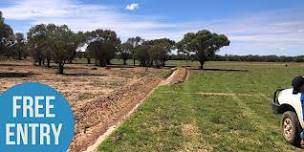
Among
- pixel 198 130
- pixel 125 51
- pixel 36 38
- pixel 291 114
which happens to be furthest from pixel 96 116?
pixel 125 51

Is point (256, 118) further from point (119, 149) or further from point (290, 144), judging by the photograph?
point (119, 149)

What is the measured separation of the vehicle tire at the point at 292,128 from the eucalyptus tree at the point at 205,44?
76.0 metres

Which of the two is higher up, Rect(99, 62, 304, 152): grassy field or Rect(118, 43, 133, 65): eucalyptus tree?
Rect(118, 43, 133, 65): eucalyptus tree

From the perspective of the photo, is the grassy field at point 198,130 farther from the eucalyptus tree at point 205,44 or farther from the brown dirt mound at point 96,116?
the eucalyptus tree at point 205,44

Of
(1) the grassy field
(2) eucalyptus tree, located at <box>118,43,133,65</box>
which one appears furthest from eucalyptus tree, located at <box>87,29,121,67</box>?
(1) the grassy field

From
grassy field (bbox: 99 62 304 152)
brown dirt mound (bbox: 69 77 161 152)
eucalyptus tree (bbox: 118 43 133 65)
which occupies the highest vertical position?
eucalyptus tree (bbox: 118 43 133 65)

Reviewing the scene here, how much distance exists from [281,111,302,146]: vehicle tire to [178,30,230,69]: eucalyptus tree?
76.0 meters

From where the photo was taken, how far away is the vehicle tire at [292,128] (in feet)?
35.1

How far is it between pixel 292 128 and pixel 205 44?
77.7 metres

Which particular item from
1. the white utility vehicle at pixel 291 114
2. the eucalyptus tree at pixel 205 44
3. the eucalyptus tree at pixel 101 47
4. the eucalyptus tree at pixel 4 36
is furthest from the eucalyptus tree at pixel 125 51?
the white utility vehicle at pixel 291 114

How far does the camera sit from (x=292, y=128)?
1083cm

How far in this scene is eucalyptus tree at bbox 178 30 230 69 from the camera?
87938mm

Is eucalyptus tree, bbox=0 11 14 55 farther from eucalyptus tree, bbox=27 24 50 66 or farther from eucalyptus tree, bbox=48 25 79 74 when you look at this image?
eucalyptus tree, bbox=27 24 50 66

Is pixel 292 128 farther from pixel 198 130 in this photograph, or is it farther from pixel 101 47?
pixel 101 47
